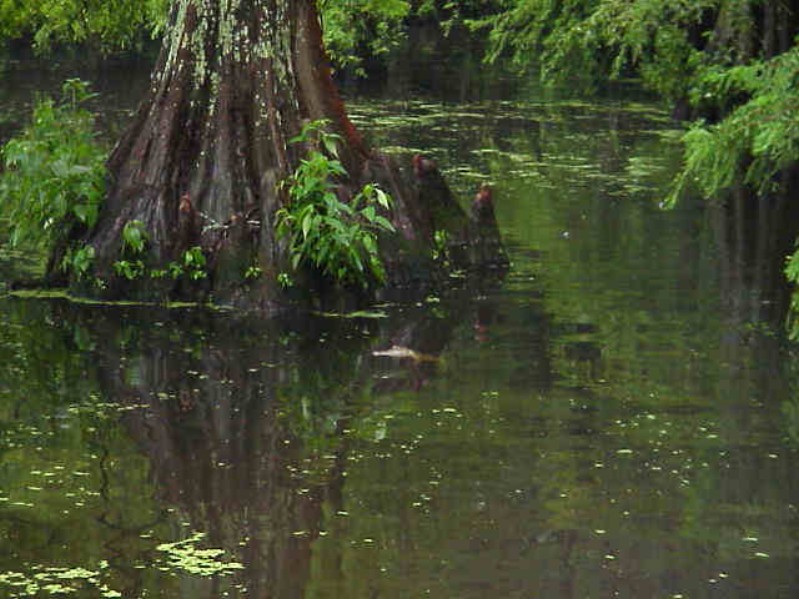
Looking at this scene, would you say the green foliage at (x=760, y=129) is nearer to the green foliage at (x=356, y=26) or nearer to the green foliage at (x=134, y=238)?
the green foliage at (x=134, y=238)

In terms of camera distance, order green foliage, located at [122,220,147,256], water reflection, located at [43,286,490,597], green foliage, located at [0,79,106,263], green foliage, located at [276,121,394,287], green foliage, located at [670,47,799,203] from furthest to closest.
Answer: green foliage, located at [0,79,106,263] → green foliage, located at [122,220,147,256] → green foliage, located at [276,121,394,287] → green foliage, located at [670,47,799,203] → water reflection, located at [43,286,490,597]

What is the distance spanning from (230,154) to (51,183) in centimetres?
138

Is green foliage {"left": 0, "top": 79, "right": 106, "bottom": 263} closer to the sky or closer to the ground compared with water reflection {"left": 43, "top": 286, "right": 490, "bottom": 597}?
closer to the sky

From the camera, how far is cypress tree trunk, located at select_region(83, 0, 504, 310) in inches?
583

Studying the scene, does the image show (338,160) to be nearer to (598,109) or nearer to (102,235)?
(102,235)

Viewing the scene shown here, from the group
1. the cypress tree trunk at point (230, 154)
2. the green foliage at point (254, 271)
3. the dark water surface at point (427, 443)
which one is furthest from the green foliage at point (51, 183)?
the green foliage at point (254, 271)

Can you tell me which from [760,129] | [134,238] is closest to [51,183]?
[134,238]

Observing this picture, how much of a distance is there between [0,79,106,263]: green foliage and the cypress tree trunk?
0.19 meters

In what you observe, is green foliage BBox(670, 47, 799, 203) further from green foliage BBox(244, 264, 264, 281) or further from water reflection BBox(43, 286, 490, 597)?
green foliage BBox(244, 264, 264, 281)

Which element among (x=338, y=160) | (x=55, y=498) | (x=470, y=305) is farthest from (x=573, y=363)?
(x=55, y=498)

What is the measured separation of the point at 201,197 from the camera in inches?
592

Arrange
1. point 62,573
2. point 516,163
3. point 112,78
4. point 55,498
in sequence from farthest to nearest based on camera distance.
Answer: point 112,78 → point 516,163 → point 55,498 → point 62,573

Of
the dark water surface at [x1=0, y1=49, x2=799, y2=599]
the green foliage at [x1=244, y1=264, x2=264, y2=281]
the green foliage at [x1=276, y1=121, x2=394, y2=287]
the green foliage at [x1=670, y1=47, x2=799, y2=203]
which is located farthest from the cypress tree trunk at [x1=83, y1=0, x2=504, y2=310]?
the green foliage at [x1=670, y1=47, x2=799, y2=203]

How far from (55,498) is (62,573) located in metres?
1.27
